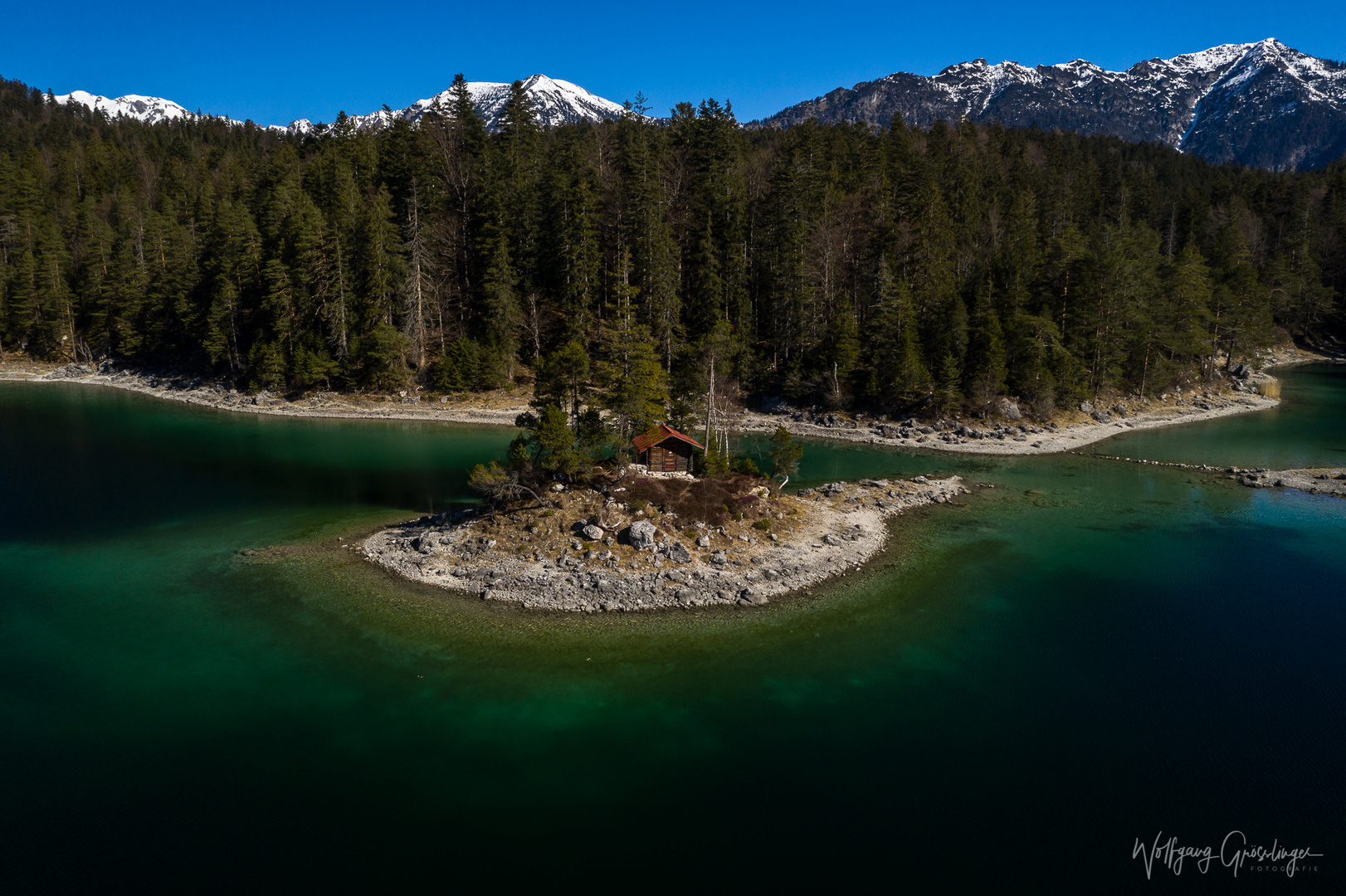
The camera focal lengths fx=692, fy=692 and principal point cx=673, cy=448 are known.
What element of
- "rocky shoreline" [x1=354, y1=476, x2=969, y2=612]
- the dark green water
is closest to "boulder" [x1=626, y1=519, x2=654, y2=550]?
"rocky shoreline" [x1=354, y1=476, x2=969, y2=612]

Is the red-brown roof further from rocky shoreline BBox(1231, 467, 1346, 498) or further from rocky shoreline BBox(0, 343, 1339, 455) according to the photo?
rocky shoreline BBox(1231, 467, 1346, 498)

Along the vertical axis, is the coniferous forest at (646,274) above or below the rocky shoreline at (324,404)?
above

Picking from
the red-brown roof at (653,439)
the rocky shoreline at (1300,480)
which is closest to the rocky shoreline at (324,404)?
the red-brown roof at (653,439)

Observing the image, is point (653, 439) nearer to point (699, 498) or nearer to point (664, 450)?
point (664, 450)

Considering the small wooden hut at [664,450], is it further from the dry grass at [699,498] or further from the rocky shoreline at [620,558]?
the rocky shoreline at [620,558]

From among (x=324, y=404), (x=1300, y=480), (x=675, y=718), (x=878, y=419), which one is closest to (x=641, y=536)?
(x=675, y=718)
